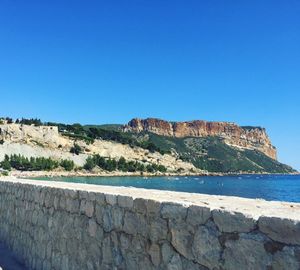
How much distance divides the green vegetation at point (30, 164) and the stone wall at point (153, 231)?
106522 mm

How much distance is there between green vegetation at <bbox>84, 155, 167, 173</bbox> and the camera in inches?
5389

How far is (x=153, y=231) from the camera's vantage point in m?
4.96

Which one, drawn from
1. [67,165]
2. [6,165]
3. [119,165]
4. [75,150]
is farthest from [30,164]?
[119,165]

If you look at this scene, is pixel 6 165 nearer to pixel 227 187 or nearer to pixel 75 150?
pixel 75 150

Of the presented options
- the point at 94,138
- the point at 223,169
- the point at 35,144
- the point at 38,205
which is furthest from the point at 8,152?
the point at 38,205

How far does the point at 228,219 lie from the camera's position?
3.87m

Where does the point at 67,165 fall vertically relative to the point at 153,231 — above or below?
above

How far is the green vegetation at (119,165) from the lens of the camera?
5389 inches

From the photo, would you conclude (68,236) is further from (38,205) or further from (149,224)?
(149,224)

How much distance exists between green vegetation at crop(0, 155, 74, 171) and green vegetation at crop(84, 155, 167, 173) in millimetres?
11217

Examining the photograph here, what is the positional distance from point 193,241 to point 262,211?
81 centimetres

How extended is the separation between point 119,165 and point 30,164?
33350 millimetres

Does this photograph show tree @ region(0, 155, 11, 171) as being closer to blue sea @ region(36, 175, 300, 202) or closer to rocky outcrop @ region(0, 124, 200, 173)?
rocky outcrop @ region(0, 124, 200, 173)

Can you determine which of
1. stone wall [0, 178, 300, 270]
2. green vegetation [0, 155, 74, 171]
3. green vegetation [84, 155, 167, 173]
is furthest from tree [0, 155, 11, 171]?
stone wall [0, 178, 300, 270]
